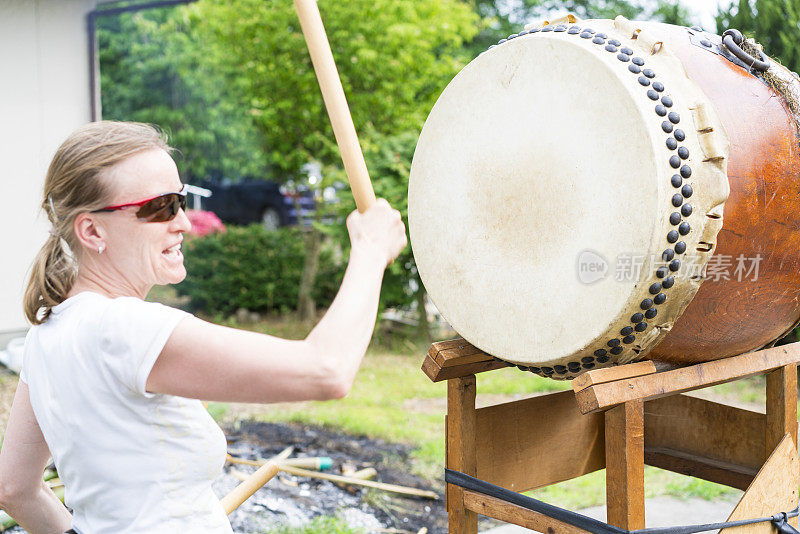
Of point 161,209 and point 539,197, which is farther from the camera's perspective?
point 539,197

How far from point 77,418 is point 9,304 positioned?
4988 millimetres

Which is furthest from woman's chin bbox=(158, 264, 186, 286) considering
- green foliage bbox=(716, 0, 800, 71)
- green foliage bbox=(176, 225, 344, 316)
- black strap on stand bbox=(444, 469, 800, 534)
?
green foliage bbox=(176, 225, 344, 316)

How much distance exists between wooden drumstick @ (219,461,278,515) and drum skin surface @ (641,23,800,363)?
3.30ft

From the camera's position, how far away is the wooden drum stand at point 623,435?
5.56ft

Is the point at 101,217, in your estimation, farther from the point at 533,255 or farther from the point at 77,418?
the point at 533,255

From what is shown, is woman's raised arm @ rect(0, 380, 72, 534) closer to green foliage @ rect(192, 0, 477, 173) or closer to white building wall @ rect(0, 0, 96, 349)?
white building wall @ rect(0, 0, 96, 349)

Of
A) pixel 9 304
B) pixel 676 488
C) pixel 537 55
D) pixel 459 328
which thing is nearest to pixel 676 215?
pixel 537 55

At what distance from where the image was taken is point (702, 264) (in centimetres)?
165

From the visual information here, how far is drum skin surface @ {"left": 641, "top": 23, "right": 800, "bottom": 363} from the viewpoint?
1706mm

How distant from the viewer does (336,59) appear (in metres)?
7.42

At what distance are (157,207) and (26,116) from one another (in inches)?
200

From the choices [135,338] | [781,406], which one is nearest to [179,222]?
[135,338]

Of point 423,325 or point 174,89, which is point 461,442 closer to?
point 423,325

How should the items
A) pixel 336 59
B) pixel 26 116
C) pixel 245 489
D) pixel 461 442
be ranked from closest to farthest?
pixel 245 489
pixel 461 442
pixel 26 116
pixel 336 59
